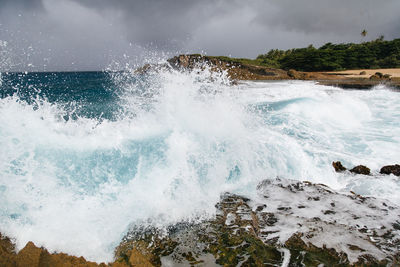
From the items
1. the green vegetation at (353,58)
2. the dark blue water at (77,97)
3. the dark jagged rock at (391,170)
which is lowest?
the dark jagged rock at (391,170)

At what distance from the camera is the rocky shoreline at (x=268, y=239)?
2678 mm

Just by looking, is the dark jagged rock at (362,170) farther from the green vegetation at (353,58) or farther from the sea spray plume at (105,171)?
the green vegetation at (353,58)

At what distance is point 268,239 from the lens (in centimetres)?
315

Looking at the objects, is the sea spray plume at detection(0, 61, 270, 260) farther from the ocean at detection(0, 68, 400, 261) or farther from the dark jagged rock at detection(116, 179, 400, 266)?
the dark jagged rock at detection(116, 179, 400, 266)

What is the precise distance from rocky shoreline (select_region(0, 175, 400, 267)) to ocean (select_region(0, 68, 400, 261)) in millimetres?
369

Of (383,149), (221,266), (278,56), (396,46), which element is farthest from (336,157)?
(278,56)

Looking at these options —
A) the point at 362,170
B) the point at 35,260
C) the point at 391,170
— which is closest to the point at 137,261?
the point at 35,260

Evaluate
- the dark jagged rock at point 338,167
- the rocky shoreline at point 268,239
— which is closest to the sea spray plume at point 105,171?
the rocky shoreline at point 268,239

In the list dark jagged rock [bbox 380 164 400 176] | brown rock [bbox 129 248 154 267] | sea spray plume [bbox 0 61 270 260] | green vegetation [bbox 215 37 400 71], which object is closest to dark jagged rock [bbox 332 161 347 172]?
dark jagged rock [bbox 380 164 400 176]

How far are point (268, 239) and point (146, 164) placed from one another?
117 inches

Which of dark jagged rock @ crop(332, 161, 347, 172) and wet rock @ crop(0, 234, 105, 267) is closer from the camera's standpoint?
wet rock @ crop(0, 234, 105, 267)

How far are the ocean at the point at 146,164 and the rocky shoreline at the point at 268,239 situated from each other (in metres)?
0.37

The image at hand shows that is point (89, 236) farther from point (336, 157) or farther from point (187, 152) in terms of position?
point (336, 157)

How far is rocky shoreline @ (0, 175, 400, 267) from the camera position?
2678mm
